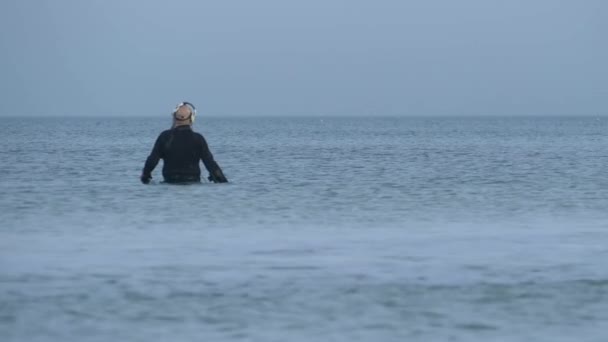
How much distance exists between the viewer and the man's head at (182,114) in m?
19.2

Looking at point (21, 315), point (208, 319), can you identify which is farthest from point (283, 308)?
point (21, 315)

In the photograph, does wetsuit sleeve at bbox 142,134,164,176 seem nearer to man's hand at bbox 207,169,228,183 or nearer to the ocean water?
the ocean water

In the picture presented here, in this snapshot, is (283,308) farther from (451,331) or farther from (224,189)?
(224,189)

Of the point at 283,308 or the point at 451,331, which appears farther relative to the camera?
the point at 283,308

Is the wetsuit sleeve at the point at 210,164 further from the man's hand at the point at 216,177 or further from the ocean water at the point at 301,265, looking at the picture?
the ocean water at the point at 301,265

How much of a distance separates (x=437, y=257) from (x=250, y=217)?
201 inches

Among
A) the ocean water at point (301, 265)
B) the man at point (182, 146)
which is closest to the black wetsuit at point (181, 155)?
the man at point (182, 146)

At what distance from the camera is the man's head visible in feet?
63.1

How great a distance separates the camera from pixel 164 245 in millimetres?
12688

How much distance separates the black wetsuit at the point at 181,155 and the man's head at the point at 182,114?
0.10 metres

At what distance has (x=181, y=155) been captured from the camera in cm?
1972

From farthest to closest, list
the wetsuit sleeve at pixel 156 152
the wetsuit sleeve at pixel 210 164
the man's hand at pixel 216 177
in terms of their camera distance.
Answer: the man's hand at pixel 216 177
the wetsuit sleeve at pixel 210 164
the wetsuit sleeve at pixel 156 152

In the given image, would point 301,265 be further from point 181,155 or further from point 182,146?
point 181,155

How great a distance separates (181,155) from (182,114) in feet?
2.58
